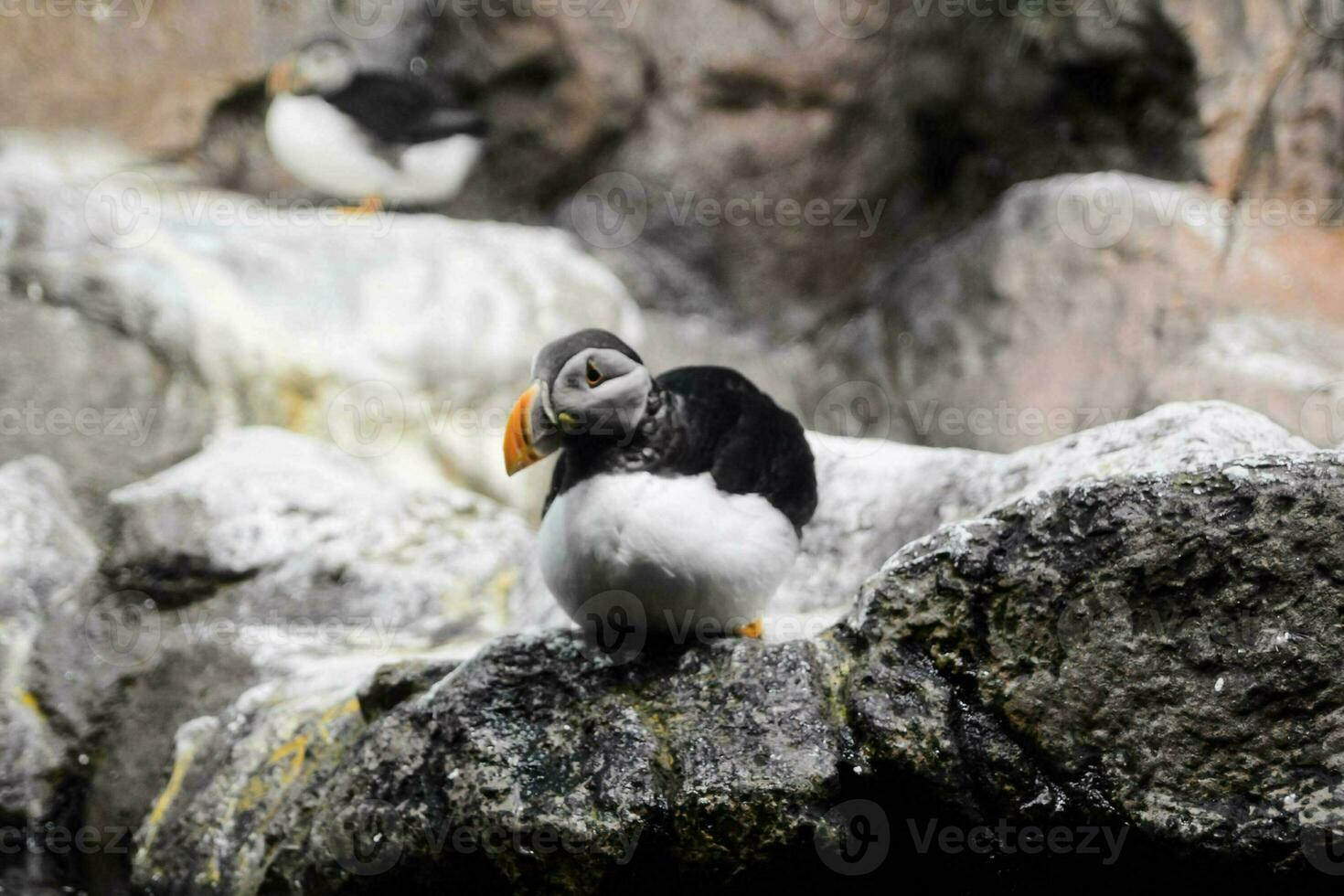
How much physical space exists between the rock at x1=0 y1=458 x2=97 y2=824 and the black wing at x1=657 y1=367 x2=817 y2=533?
2.21 m

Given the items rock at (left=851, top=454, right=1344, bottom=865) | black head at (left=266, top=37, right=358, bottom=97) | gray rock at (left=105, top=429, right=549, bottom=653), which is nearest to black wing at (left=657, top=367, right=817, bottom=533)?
rock at (left=851, top=454, right=1344, bottom=865)

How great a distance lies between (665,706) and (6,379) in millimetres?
3126

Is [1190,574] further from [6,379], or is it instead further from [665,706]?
[6,379]

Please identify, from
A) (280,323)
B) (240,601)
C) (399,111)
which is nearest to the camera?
(240,601)

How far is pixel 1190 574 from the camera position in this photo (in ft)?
7.30

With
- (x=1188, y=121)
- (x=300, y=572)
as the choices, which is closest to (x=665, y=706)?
(x=300, y=572)

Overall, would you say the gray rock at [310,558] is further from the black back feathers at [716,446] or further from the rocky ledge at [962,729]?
the rocky ledge at [962,729]

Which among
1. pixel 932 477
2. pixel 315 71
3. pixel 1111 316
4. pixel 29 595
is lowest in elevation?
pixel 29 595

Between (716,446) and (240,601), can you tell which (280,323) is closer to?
(240,601)

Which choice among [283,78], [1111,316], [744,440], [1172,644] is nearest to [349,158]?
[283,78]

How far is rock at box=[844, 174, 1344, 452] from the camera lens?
17.0 feet

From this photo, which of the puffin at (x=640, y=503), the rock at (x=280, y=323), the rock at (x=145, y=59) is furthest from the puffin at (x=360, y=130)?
the puffin at (x=640, y=503)

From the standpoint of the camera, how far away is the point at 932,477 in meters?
3.38

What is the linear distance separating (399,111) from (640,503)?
416cm
